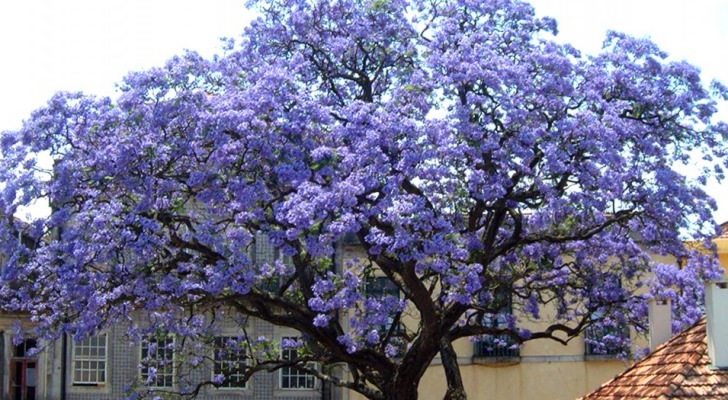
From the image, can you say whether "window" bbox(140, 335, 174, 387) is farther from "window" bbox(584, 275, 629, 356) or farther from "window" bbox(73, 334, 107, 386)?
"window" bbox(584, 275, 629, 356)


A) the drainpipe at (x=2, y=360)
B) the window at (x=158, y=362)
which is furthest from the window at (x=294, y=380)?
the drainpipe at (x=2, y=360)

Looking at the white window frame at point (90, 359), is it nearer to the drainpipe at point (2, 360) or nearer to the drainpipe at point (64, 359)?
the drainpipe at point (64, 359)

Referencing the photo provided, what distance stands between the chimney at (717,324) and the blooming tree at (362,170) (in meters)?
3.47

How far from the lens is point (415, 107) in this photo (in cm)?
1752

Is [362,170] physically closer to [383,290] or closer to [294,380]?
[383,290]

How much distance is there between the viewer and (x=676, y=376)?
48.7ft

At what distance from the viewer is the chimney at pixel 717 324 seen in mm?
14281

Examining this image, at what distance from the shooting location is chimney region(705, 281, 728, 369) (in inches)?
562

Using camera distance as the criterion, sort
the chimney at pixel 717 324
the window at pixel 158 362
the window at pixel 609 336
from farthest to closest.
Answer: the window at pixel 158 362 → the window at pixel 609 336 → the chimney at pixel 717 324

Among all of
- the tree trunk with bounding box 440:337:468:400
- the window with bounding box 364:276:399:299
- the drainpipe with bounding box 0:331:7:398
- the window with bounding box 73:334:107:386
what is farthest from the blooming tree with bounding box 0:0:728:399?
the drainpipe with bounding box 0:331:7:398

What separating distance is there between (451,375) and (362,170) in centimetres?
454

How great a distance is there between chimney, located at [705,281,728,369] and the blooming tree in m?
3.47

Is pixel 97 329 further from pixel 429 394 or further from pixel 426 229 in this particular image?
pixel 429 394

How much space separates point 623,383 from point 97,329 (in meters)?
7.64
